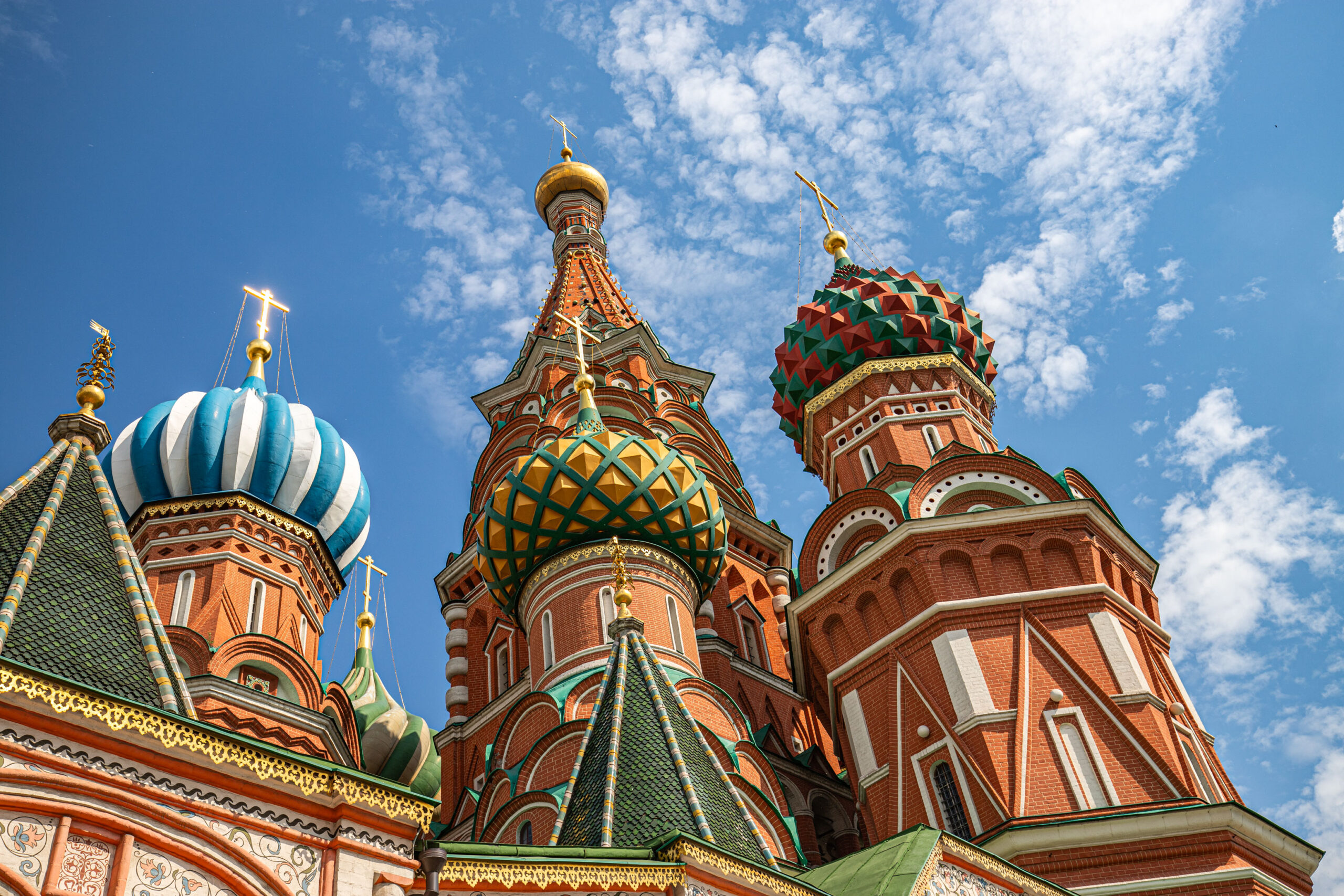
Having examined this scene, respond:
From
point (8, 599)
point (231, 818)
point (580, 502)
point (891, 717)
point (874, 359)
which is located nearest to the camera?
point (231, 818)

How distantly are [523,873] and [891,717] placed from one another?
8.23 m

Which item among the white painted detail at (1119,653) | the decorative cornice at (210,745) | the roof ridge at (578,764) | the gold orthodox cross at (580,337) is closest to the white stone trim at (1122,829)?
the white painted detail at (1119,653)

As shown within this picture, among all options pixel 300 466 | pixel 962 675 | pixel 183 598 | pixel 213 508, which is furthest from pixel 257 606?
pixel 962 675

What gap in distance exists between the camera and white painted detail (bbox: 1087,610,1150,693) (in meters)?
13.2

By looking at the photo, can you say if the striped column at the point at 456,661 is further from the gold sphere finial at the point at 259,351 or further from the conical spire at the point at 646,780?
the conical spire at the point at 646,780

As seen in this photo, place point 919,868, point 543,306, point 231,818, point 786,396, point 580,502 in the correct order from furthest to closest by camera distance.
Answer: point 543,306 → point 786,396 → point 580,502 → point 919,868 → point 231,818

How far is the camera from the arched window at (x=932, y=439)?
17375 mm

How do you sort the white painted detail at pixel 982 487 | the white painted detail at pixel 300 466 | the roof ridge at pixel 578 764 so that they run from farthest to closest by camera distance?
1. the white painted detail at pixel 300 466
2. the white painted detail at pixel 982 487
3. the roof ridge at pixel 578 764

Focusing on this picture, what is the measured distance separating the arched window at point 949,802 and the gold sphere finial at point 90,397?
881cm

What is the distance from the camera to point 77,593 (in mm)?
6199

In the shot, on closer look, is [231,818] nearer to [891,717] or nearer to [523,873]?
[523,873]

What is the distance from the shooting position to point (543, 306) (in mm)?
Answer: 25938

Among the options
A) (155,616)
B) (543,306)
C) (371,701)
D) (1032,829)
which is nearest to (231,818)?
(155,616)

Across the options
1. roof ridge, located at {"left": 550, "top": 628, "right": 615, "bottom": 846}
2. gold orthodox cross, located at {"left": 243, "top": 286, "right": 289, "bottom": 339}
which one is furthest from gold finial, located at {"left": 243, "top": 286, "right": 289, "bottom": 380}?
roof ridge, located at {"left": 550, "top": 628, "right": 615, "bottom": 846}
